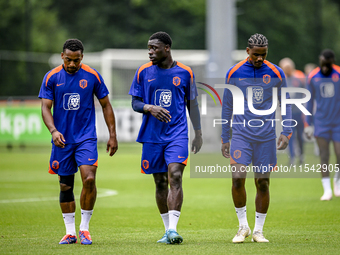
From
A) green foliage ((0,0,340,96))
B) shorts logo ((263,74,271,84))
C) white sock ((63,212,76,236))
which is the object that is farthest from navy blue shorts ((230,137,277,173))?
green foliage ((0,0,340,96))

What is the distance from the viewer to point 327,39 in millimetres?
55781

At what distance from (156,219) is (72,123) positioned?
2785mm

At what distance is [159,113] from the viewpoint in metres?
7.12

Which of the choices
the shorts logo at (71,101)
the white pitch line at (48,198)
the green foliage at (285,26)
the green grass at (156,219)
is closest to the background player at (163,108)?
the shorts logo at (71,101)

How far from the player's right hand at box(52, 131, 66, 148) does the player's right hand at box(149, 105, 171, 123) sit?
1.03 meters

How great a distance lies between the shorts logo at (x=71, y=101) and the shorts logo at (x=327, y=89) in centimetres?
565

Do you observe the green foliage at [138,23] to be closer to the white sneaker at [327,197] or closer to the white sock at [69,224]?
the white sneaker at [327,197]

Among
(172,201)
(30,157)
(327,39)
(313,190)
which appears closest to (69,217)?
(172,201)

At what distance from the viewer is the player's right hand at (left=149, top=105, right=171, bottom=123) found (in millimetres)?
7121

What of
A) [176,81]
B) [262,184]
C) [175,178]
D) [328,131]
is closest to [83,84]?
[176,81]

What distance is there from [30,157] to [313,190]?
1201 cm

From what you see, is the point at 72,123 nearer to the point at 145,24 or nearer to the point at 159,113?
the point at 159,113

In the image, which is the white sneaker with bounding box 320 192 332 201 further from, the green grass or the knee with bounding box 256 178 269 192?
the knee with bounding box 256 178 269 192

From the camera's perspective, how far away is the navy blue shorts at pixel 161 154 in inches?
288
